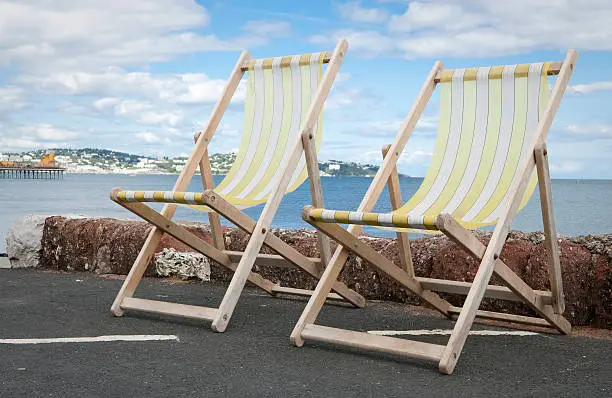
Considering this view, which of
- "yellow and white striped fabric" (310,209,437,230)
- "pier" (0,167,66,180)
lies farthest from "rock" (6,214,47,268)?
"pier" (0,167,66,180)

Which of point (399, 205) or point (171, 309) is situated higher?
point (399, 205)

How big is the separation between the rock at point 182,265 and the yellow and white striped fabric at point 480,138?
6.50 feet

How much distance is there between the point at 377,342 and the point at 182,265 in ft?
7.99

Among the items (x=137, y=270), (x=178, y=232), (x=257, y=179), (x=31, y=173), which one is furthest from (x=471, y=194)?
(x=31, y=173)

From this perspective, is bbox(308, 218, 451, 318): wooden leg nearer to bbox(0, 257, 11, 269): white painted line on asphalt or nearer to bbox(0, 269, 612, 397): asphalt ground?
bbox(0, 269, 612, 397): asphalt ground

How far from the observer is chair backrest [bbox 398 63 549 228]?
138 inches

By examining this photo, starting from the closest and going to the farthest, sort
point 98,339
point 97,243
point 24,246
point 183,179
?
point 98,339 < point 183,179 < point 97,243 < point 24,246

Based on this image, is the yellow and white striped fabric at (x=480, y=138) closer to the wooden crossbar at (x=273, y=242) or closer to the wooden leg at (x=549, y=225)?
the wooden leg at (x=549, y=225)

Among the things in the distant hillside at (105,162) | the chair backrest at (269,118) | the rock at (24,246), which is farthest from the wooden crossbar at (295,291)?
the distant hillside at (105,162)

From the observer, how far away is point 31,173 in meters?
104

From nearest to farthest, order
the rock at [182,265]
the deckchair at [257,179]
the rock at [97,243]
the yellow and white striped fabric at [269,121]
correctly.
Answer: the deckchair at [257,179]
the yellow and white striped fabric at [269,121]
the rock at [182,265]
the rock at [97,243]

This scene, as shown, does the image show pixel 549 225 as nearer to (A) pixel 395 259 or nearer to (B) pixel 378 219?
(B) pixel 378 219

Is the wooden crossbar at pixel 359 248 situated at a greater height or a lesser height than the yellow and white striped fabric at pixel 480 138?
lesser

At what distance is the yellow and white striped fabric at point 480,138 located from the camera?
3514 millimetres
